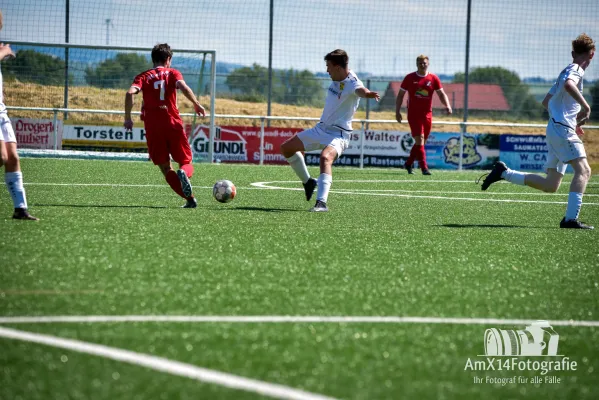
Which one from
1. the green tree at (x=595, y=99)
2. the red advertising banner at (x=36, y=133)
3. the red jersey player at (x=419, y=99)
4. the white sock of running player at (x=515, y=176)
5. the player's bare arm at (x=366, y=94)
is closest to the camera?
the white sock of running player at (x=515, y=176)

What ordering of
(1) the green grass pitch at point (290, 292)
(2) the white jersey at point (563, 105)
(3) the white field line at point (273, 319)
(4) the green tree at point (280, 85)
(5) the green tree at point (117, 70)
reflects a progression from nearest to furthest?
(1) the green grass pitch at point (290, 292)
(3) the white field line at point (273, 319)
(2) the white jersey at point (563, 105)
(5) the green tree at point (117, 70)
(4) the green tree at point (280, 85)

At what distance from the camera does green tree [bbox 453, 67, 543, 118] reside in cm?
2954

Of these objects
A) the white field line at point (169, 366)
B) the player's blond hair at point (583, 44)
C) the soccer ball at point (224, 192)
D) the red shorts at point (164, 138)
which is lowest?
the white field line at point (169, 366)

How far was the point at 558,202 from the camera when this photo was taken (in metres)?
11.8

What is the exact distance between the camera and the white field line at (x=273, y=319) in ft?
12.5

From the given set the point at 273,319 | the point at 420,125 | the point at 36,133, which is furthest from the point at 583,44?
the point at 36,133

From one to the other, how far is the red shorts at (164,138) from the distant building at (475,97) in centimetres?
1775

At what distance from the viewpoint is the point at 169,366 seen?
3.17m

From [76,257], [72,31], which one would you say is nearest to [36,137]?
[72,31]

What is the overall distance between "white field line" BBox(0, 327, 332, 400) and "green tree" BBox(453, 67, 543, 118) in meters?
26.1

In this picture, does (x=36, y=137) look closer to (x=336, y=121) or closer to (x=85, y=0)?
(x=85, y=0)

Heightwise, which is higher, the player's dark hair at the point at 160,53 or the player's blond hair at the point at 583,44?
the player's blond hair at the point at 583,44

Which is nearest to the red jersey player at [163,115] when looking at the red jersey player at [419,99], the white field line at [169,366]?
the white field line at [169,366]

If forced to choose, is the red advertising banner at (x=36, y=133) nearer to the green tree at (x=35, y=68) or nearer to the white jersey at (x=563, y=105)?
the green tree at (x=35, y=68)
